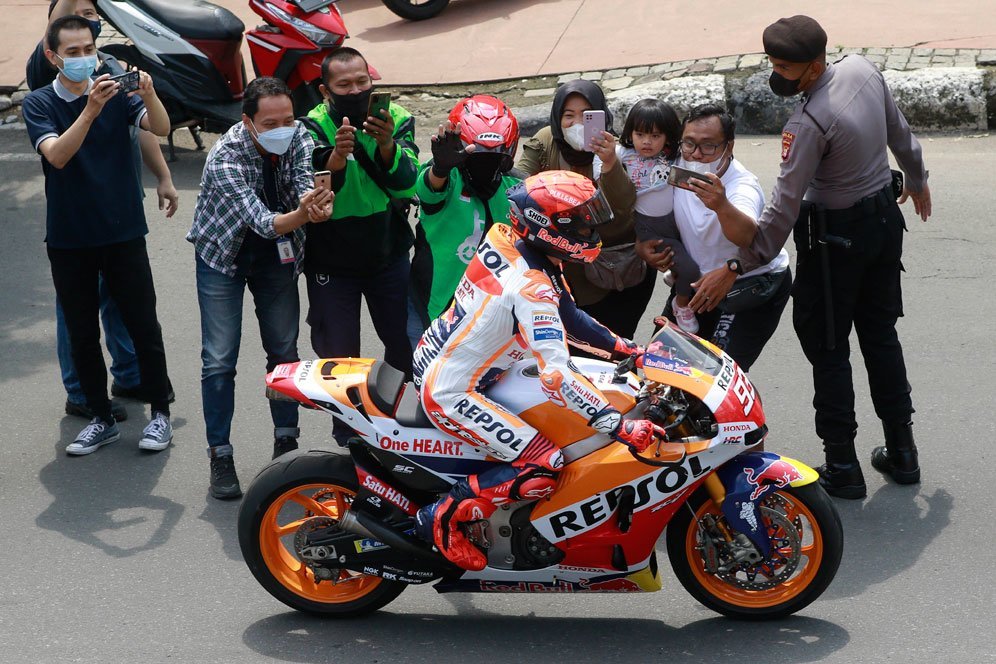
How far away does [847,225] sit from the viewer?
18.1 feet

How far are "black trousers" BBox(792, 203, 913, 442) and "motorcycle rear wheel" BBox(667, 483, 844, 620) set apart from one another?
1.07 m

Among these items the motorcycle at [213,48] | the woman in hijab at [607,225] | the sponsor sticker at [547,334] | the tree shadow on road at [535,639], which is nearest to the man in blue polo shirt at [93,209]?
the woman in hijab at [607,225]

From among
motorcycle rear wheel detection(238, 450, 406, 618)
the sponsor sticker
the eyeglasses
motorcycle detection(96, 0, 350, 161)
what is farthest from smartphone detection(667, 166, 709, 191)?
motorcycle detection(96, 0, 350, 161)

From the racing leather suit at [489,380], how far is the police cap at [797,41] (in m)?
1.42

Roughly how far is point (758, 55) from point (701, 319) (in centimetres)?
593

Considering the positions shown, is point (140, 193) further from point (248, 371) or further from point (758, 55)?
point (758, 55)

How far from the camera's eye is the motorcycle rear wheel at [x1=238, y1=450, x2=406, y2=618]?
4.87m

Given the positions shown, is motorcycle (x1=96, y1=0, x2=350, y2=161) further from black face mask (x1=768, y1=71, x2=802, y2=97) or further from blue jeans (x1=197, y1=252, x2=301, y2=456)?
black face mask (x1=768, y1=71, x2=802, y2=97)

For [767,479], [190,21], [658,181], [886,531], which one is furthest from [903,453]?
[190,21]

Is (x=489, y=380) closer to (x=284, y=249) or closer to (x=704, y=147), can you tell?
(x=704, y=147)

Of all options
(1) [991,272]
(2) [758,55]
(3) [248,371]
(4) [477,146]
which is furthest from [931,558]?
(2) [758,55]

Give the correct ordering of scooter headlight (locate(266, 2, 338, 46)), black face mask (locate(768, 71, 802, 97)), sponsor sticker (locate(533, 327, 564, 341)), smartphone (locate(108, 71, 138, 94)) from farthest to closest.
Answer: scooter headlight (locate(266, 2, 338, 46)), smartphone (locate(108, 71, 138, 94)), black face mask (locate(768, 71, 802, 97)), sponsor sticker (locate(533, 327, 564, 341))

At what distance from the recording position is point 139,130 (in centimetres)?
644

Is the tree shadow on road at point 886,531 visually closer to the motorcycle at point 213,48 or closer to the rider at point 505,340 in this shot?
the rider at point 505,340
